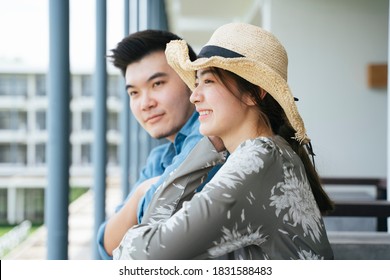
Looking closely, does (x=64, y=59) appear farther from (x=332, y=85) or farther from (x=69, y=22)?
(x=332, y=85)

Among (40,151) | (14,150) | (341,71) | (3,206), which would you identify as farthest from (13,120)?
(341,71)

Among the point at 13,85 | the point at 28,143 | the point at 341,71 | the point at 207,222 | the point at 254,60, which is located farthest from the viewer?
the point at 28,143

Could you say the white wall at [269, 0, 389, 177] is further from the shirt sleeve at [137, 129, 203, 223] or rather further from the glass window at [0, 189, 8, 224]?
the glass window at [0, 189, 8, 224]

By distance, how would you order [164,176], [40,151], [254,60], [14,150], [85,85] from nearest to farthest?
[254,60] < [164,176] < [85,85] < [40,151] < [14,150]

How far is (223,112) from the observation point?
763mm

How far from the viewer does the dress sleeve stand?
64 cm

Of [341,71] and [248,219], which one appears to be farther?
[341,71]

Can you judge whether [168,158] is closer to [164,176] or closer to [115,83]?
[164,176]


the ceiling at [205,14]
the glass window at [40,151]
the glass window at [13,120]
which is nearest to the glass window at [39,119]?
the glass window at [13,120]

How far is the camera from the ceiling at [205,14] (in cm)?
479

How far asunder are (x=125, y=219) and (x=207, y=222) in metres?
0.36

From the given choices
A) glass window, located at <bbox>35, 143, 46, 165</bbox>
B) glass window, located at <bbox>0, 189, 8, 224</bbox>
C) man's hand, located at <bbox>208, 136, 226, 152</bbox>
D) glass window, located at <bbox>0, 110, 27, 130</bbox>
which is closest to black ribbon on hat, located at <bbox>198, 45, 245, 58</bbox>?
man's hand, located at <bbox>208, 136, 226, 152</bbox>

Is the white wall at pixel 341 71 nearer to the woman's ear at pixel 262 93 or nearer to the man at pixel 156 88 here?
the man at pixel 156 88
